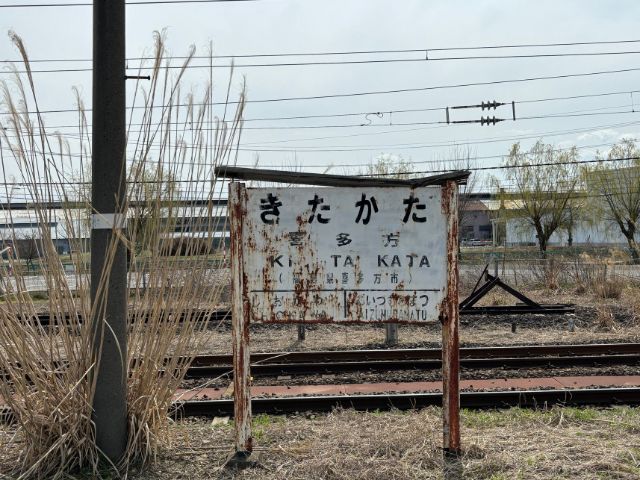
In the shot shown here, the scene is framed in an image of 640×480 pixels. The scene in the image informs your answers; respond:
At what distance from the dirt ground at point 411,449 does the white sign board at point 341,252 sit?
0.93m

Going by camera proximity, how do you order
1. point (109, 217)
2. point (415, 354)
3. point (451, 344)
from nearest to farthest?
point (109, 217)
point (451, 344)
point (415, 354)

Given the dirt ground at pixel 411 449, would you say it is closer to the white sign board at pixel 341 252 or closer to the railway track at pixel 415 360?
the white sign board at pixel 341 252

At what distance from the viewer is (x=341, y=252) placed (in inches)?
174

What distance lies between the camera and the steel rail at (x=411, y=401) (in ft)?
20.6

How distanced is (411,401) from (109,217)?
365 centimetres

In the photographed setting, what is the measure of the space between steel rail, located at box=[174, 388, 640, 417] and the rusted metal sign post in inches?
79.4

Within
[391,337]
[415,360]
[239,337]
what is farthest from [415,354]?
[239,337]

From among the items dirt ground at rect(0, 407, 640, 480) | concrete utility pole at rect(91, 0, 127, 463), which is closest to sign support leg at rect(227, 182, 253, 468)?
dirt ground at rect(0, 407, 640, 480)

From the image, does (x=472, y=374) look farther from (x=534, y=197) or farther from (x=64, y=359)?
(x=534, y=197)

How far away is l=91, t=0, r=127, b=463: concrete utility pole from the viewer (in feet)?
13.3

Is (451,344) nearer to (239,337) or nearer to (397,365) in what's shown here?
(239,337)

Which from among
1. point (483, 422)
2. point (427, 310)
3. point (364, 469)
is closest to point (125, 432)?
point (364, 469)

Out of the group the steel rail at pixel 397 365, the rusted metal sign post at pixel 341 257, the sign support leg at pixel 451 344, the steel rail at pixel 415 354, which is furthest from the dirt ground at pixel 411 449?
the steel rail at pixel 415 354

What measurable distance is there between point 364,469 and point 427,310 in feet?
3.72
